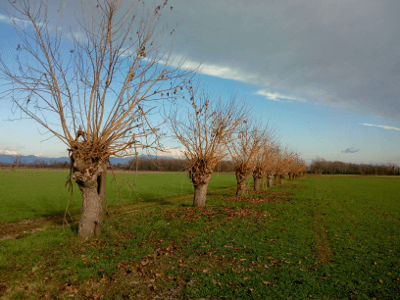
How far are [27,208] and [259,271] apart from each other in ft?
67.3

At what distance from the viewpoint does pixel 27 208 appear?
65.2ft

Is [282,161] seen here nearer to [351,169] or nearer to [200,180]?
[200,180]

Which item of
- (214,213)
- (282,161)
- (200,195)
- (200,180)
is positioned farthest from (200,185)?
(282,161)

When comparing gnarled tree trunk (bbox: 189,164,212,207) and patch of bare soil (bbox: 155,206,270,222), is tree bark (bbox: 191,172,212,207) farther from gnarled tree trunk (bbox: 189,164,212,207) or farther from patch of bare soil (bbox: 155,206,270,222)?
patch of bare soil (bbox: 155,206,270,222)

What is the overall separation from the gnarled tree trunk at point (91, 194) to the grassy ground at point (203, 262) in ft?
1.71

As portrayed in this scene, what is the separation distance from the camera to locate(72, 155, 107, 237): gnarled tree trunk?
30.0 feet

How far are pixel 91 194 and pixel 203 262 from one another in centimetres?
517

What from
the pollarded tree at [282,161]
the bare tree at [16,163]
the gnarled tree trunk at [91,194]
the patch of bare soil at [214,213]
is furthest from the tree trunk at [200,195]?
the bare tree at [16,163]

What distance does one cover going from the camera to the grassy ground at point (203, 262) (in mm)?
5879

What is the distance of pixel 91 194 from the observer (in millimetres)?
9578

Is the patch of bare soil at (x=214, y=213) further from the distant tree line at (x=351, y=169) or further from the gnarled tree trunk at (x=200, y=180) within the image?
the distant tree line at (x=351, y=169)

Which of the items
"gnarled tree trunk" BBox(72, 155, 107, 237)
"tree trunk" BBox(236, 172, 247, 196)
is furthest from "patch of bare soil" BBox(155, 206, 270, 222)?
"tree trunk" BBox(236, 172, 247, 196)

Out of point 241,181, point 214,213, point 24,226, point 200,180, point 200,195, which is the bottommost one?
point 24,226

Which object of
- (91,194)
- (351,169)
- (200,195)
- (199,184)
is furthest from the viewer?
(351,169)
